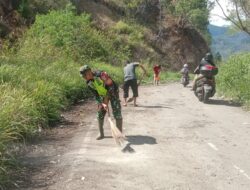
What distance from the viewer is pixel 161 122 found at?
43.1 ft

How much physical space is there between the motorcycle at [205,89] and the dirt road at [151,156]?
3543mm

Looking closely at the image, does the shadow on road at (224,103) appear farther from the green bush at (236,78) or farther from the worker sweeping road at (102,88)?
the worker sweeping road at (102,88)

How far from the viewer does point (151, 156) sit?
899 cm

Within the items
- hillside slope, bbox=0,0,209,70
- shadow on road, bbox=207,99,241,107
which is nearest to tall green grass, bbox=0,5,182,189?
shadow on road, bbox=207,99,241,107

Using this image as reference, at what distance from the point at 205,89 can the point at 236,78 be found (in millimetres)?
1665

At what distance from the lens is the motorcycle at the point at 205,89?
17806mm

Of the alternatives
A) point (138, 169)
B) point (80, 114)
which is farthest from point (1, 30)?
point (138, 169)

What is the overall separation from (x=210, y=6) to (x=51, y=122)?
4960 centimetres

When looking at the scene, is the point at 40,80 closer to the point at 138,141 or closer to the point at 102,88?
the point at 102,88

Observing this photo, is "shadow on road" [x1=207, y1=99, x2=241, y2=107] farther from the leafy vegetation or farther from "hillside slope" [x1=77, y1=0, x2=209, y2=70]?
the leafy vegetation

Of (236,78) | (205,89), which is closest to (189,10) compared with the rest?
(236,78)

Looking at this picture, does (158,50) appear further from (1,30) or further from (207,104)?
(207,104)

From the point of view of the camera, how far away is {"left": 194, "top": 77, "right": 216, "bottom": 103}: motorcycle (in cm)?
1781

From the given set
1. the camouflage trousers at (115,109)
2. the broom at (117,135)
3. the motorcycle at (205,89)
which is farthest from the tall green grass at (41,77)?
the motorcycle at (205,89)
